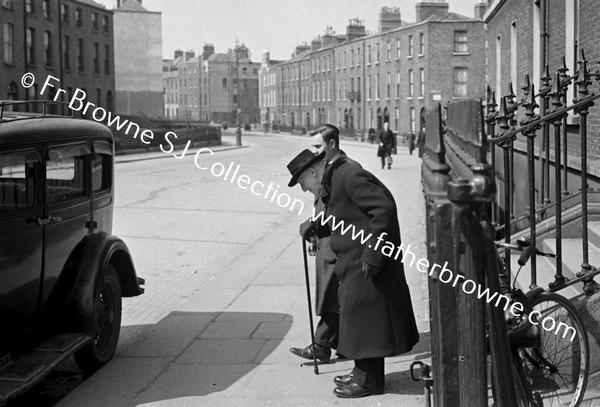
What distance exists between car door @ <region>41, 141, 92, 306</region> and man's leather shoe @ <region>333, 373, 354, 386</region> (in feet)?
7.10

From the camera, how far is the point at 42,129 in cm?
581

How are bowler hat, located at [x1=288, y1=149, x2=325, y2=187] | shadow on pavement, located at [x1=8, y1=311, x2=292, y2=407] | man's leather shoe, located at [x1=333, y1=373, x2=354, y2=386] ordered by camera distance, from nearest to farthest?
man's leather shoe, located at [x1=333, y1=373, x2=354, y2=386] → shadow on pavement, located at [x1=8, y1=311, x2=292, y2=407] → bowler hat, located at [x1=288, y1=149, x2=325, y2=187]

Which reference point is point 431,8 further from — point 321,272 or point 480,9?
point 321,272

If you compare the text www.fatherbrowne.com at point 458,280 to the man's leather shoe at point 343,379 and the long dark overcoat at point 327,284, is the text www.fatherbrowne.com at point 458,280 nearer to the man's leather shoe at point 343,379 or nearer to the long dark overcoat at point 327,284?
the long dark overcoat at point 327,284

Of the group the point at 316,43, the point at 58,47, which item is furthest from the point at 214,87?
the point at 58,47

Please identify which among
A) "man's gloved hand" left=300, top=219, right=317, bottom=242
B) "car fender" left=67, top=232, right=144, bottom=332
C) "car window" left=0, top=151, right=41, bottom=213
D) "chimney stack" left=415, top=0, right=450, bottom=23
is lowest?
"car fender" left=67, top=232, right=144, bottom=332

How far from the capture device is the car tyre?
6141 mm

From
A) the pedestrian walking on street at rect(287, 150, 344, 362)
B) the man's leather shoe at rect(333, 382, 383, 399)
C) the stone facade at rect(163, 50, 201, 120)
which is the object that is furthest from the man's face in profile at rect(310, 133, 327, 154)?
the stone facade at rect(163, 50, 201, 120)

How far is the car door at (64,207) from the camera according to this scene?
5695 millimetres

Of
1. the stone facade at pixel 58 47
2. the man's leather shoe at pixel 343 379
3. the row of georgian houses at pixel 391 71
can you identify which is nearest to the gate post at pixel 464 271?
the man's leather shoe at pixel 343 379

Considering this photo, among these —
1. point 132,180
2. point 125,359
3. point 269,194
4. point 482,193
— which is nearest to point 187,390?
point 125,359

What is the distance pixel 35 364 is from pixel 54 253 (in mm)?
883

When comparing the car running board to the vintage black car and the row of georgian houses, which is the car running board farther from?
the row of georgian houses

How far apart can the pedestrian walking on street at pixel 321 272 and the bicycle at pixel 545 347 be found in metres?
1.68
